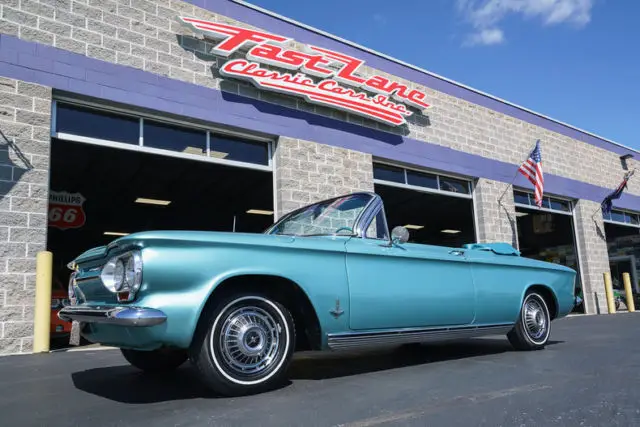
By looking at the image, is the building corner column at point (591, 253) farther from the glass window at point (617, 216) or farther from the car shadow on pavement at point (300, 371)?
the car shadow on pavement at point (300, 371)

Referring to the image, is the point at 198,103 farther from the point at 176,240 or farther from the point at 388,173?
the point at 176,240

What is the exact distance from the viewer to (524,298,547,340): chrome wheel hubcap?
5.48 m

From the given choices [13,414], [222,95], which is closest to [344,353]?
[13,414]

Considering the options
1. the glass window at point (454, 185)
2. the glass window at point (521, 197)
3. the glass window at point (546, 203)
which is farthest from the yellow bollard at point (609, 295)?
the glass window at point (454, 185)

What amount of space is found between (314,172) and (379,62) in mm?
3613

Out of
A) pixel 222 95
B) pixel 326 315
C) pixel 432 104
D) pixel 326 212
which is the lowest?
pixel 326 315

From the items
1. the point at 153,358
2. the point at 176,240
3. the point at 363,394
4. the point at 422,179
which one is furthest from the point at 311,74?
the point at 363,394

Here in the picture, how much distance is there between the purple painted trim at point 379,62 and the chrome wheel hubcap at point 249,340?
7.26 meters

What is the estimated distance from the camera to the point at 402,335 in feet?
13.5

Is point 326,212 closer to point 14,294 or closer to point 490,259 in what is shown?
point 490,259

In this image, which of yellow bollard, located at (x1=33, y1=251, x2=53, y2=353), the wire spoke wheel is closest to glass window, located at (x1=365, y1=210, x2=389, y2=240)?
the wire spoke wheel

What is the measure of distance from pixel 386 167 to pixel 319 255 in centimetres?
802

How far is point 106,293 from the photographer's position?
127 inches

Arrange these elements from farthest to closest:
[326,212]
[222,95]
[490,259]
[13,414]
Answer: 1. [222,95]
2. [490,259]
3. [326,212]
4. [13,414]
